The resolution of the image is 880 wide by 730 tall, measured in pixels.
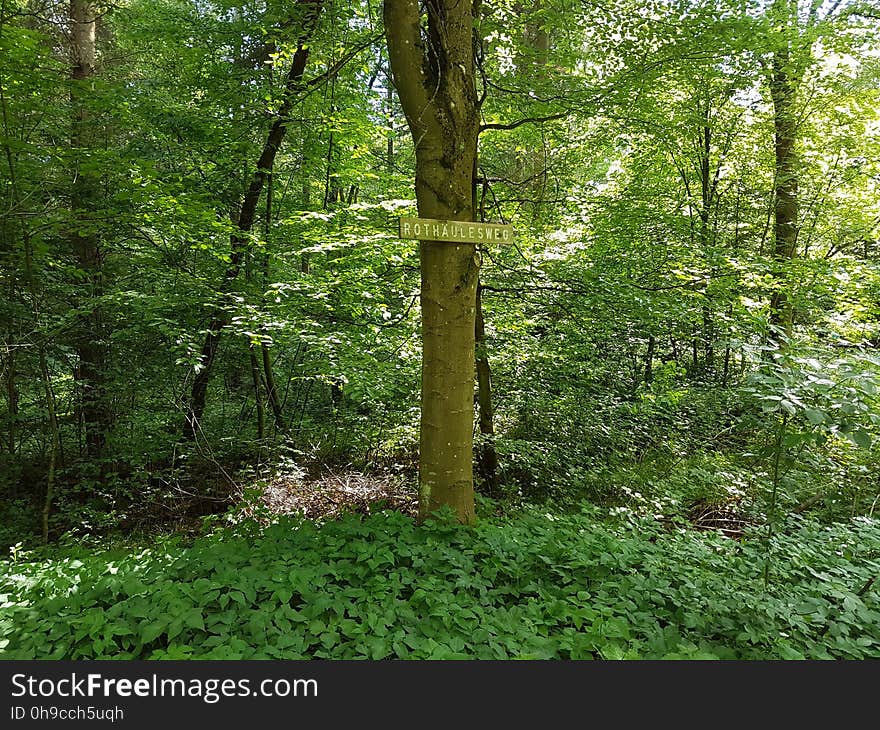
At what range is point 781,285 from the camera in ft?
18.2

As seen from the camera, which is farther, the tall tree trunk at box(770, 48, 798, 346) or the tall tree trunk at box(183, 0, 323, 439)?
the tall tree trunk at box(770, 48, 798, 346)

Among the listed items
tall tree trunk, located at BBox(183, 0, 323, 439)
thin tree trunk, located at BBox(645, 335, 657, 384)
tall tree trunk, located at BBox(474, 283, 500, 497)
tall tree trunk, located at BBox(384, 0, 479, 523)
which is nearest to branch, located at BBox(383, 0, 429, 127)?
tall tree trunk, located at BBox(384, 0, 479, 523)

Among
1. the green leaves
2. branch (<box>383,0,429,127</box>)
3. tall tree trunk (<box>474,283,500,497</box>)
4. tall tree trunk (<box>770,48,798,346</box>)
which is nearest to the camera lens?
the green leaves

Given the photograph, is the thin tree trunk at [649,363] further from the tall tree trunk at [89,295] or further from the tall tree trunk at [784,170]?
the tall tree trunk at [89,295]

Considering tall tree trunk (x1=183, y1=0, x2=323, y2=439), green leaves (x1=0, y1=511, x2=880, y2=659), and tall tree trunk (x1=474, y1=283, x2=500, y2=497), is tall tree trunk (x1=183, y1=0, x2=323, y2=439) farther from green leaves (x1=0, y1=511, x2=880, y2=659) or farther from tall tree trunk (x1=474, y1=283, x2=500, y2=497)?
green leaves (x1=0, y1=511, x2=880, y2=659)

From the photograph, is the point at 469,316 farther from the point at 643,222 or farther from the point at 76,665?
the point at 643,222

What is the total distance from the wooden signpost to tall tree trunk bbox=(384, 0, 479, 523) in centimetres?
8

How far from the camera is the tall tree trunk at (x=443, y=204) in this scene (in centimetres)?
346

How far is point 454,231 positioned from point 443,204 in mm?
220

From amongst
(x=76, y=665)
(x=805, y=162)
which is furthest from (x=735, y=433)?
(x=76, y=665)

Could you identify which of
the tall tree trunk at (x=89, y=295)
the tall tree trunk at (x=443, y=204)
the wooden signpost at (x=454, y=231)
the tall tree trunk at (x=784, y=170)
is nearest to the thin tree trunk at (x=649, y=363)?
the tall tree trunk at (x=784, y=170)

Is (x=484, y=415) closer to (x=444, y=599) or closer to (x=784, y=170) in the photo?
(x=444, y=599)

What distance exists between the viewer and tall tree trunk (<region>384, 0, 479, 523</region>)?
136 inches

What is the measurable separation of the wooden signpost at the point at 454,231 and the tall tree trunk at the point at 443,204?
0.27 ft
